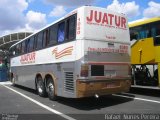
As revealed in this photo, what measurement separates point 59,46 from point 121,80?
2.64 meters

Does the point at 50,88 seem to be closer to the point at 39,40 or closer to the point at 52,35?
the point at 52,35

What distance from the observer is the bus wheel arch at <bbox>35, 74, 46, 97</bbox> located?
531 inches

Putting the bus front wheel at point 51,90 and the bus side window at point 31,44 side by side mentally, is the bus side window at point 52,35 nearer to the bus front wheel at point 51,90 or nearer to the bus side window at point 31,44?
the bus front wheel at point 51,90

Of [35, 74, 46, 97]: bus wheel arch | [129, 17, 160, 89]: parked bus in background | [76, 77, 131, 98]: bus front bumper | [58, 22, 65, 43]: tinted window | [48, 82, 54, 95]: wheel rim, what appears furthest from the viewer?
[35, 74, 46, 97]: bus wheel arch

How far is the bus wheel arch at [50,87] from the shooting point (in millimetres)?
12028

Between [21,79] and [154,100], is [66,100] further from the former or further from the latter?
[21,79]

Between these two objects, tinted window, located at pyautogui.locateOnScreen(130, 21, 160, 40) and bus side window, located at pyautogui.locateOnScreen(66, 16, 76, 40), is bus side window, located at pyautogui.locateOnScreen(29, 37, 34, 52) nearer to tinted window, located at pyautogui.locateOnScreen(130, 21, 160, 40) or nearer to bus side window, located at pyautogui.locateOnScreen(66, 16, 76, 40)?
bus side window, located at pyautogui.locateOnScreen(66, 16, 76, 40)

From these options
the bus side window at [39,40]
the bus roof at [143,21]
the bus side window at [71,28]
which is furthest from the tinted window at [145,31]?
the bus side window at [39,40]

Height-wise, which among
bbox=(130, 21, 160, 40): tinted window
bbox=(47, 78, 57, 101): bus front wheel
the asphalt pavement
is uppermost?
bbox=(130, 21, 160, 40): tinted window

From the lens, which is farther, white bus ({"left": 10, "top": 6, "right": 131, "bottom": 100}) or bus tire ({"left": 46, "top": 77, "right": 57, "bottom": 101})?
bus tire ({"left": 46, "top": 77, "right": 57, "bottom": 101})

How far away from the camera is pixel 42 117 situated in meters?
9.09

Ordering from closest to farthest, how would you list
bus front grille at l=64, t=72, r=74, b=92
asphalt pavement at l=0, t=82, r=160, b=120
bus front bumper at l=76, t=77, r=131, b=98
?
asphalt pavement at l=0, t=82, r=160, b=120 → bus front bumper at l=76, t=77, r=131, b=98 → bus front grille at l=64, t=72, r=74, b=92

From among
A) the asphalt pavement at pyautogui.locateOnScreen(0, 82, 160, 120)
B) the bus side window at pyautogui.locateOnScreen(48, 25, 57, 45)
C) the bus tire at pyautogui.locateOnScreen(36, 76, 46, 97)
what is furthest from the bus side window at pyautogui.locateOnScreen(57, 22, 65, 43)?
the bus tire at pyautogui.locateOnScreen(36, 76, 46, 97)

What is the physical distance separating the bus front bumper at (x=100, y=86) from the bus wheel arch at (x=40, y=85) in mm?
3633
